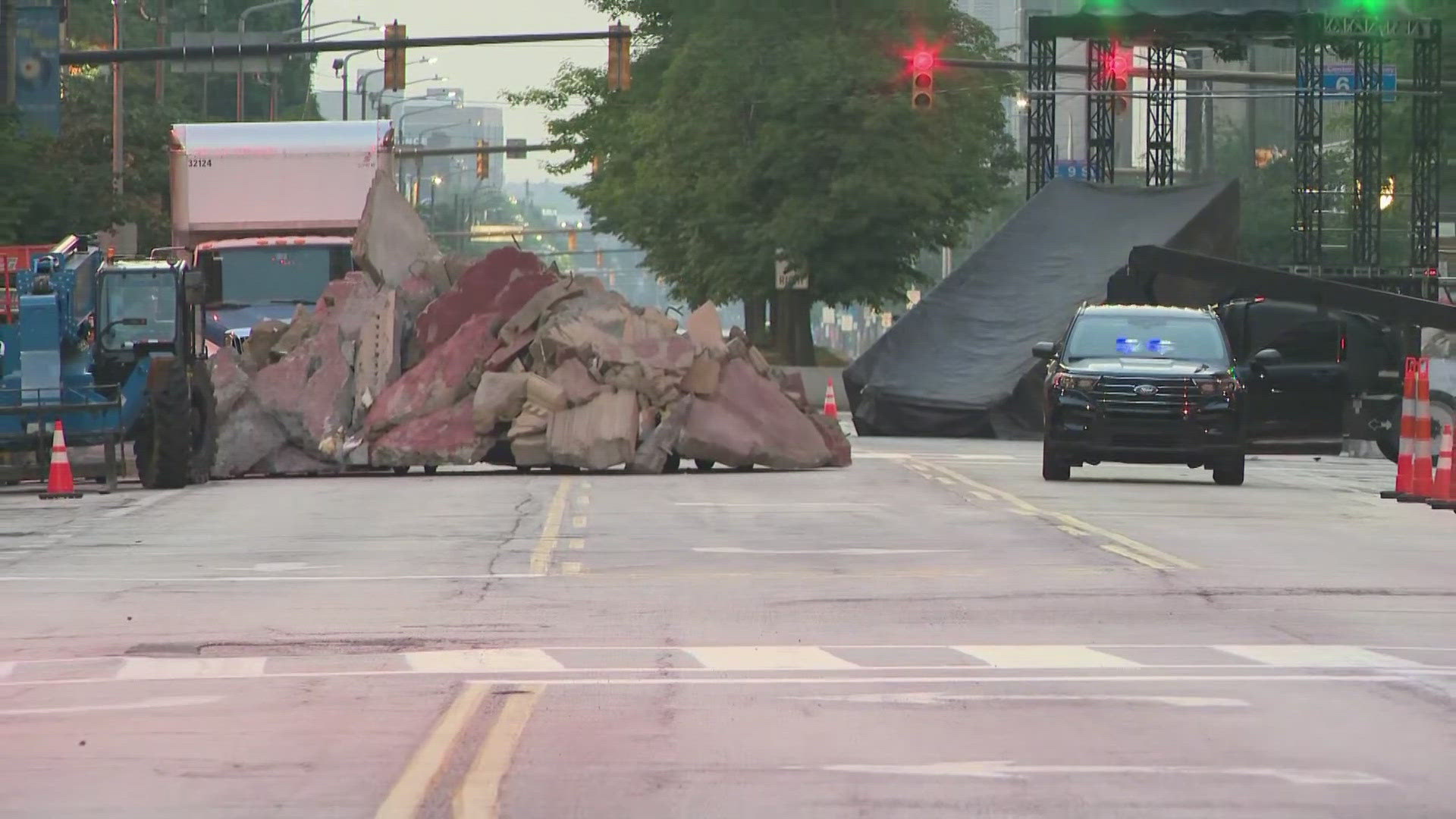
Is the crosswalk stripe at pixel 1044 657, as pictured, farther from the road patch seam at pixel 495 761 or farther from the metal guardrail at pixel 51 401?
the metal guardrail at pixel 51 401

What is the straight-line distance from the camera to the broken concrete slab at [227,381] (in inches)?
1271

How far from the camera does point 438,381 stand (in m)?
32.4

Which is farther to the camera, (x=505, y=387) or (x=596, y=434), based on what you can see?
(x=505, y=387)

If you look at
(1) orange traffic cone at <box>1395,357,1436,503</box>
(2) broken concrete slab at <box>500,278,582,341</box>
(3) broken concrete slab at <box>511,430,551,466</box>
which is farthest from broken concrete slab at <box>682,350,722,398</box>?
(1) orange traffic cone at <box>1395,357,1436,503</box>

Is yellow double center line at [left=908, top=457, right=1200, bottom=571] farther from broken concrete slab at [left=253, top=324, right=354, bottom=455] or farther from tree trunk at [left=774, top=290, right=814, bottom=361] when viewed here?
tree trunk at [left=774, top=290, right=814, bottom=361]

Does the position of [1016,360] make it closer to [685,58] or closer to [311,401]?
[311,401]

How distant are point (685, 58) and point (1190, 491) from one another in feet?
133

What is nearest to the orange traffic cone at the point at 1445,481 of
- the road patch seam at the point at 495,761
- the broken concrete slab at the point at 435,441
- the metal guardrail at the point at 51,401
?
the broken concrete slab at the point at 435,441

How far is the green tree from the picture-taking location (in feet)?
213

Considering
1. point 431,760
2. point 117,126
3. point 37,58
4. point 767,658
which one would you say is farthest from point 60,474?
point 117,126

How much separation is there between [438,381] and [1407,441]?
442 inches

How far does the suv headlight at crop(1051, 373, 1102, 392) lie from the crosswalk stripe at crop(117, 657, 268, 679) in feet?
54.5

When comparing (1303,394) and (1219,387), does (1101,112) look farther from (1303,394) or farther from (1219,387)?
(1219,387)

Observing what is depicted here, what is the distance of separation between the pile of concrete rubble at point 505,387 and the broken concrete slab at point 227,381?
0.03m
